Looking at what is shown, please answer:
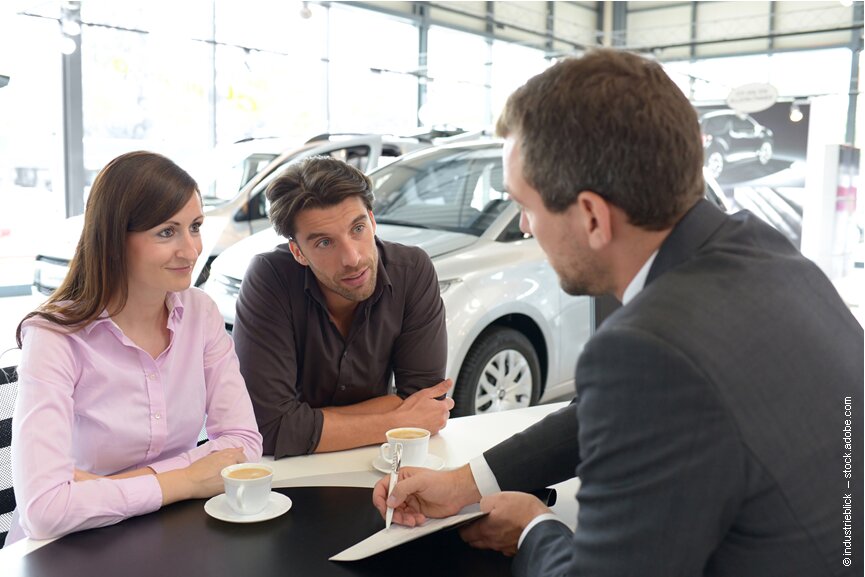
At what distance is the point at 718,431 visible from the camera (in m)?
0.87

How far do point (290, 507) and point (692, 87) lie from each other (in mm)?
15502

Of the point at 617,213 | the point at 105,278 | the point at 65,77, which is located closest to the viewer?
the point at 617,213

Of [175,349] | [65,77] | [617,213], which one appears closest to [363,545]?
[617,213]

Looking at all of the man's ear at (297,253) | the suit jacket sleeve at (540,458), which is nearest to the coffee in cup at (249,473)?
the suit jacket sleeve at (540,458)

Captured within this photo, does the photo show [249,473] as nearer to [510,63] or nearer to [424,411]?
[424,411]

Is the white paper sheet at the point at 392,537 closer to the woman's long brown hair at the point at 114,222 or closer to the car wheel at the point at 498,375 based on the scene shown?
the woman's long brown hair at the point at 114,222

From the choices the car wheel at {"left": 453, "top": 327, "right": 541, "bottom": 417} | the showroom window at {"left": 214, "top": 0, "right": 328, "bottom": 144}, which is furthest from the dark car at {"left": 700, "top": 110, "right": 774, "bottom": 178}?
the car wheel at {"left": 453, "top": 327, "right": 541, "bottom": 417}

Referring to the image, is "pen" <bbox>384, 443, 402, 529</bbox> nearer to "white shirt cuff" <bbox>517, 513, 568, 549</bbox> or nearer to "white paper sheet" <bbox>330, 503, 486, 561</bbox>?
"white paper sheet" <bbox>330, 503, 486, 561</bbox>

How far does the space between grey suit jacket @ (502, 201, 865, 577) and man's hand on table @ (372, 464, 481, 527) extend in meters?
0.47

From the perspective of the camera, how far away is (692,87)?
15.5 m

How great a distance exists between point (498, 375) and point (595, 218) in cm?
298

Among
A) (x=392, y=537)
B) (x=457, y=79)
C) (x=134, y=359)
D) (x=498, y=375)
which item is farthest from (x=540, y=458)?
(x=457, y=79)

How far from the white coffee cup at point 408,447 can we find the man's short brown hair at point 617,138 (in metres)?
0.77

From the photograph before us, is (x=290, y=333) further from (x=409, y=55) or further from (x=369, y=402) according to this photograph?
(x=409, y=55)
